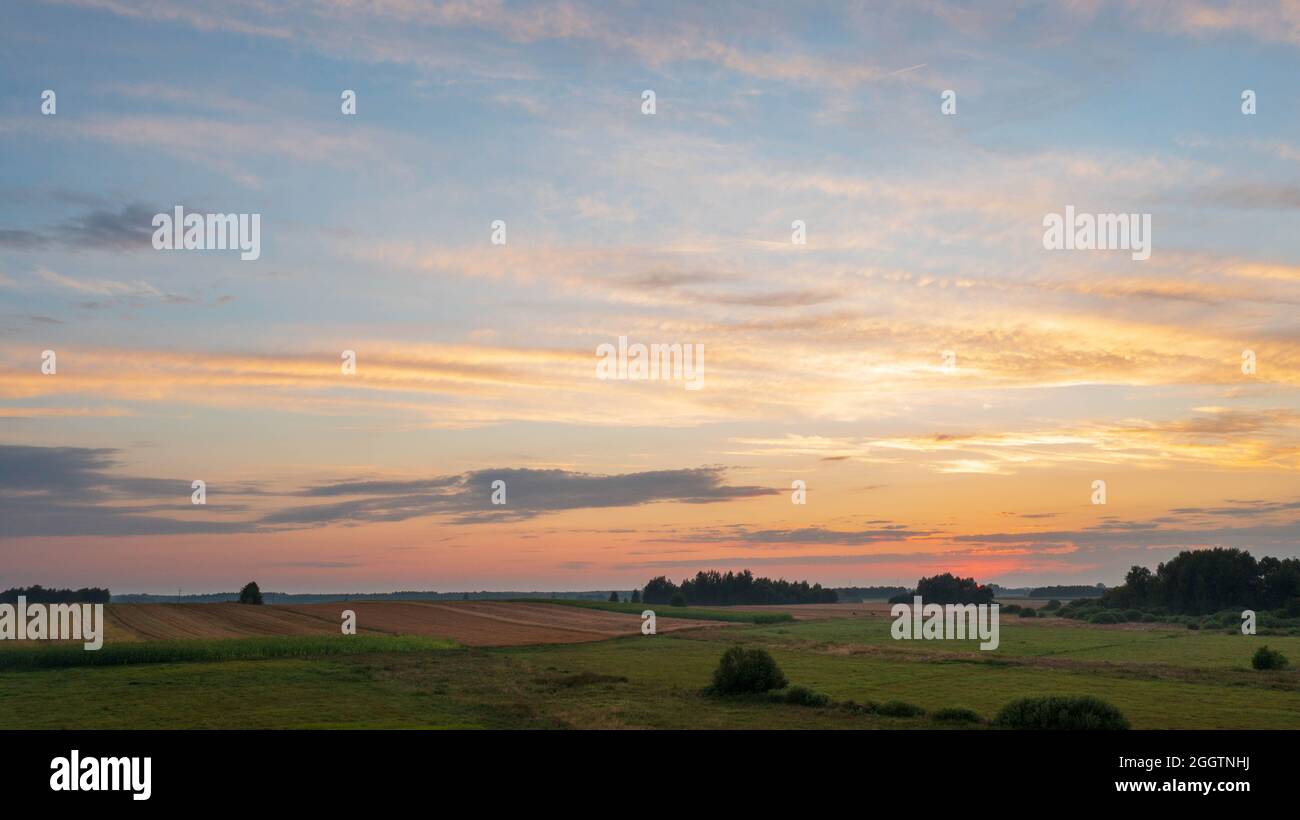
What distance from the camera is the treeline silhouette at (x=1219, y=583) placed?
160 metres

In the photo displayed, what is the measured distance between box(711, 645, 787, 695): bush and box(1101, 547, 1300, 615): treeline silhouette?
13787cm

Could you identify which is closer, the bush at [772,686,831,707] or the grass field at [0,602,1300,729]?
the grass field at [0,602,1300,729]

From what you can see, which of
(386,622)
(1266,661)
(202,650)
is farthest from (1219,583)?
(202,650)

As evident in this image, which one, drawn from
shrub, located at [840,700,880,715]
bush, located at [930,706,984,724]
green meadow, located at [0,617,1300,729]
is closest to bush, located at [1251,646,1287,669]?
green meadow, located at [0,617,1300,729]

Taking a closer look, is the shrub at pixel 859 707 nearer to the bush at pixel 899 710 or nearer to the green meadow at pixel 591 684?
the bush at pixel 899 710

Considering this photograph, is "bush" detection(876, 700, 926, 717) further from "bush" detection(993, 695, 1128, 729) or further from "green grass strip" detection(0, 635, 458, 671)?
"green grass strip" detection(0, 635, 458, 671)

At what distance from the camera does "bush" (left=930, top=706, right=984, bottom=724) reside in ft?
133

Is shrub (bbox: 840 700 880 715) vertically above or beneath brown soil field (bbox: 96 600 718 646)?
above

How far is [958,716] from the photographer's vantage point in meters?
41.1

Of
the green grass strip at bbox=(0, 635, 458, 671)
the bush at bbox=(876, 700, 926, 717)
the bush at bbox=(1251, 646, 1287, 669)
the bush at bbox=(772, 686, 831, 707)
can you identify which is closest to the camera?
the bush at bbox=(876, 700, 926, 717)

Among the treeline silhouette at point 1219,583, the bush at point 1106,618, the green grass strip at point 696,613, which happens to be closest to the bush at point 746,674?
the green grass strip at point 696,613
